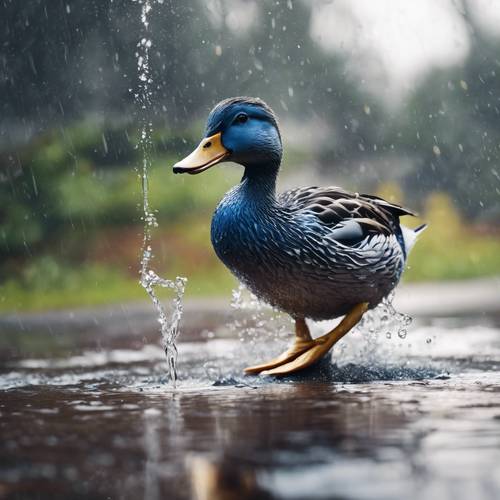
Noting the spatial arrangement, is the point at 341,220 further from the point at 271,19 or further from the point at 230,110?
the point at 271,19

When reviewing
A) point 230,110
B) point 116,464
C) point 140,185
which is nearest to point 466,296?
point 140,185

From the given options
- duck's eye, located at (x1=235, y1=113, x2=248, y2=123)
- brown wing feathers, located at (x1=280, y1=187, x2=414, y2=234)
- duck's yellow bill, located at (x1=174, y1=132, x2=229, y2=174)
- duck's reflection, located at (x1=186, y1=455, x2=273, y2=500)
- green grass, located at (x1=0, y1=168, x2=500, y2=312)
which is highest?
green grass, located at (x1=0, y1=168, x2=500, y2=312)

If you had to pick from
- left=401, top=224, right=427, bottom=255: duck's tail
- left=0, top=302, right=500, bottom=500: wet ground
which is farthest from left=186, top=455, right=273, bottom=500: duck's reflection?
left=401, top=224, right=427, bottom=255: duck's tail

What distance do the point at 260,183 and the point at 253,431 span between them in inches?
81.8

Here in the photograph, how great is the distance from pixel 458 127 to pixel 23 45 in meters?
9.93

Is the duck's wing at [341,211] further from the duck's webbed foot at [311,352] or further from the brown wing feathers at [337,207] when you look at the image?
the duck's webbed foot at [311,352]

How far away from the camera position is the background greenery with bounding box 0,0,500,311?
16031 mm

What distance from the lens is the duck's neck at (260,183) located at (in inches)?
202

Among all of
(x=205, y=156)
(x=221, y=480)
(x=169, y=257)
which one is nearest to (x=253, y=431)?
(x=221, y=480)

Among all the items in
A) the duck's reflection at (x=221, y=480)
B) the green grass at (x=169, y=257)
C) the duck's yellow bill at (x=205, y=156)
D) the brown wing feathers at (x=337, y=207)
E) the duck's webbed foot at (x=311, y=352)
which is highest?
the green grass at (x=169, y=257)

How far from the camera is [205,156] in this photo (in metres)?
4.95

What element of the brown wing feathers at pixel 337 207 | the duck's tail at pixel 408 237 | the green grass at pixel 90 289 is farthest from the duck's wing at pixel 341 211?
the green grass at pixel 90 289

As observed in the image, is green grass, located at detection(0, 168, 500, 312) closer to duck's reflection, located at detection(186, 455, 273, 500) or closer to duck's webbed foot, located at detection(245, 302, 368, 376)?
duck's webbed foot, located at detection(245, 302, 368, 376)

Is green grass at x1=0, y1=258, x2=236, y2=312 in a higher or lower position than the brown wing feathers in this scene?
higher
